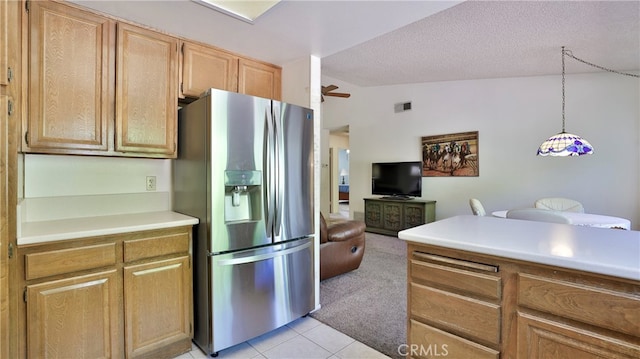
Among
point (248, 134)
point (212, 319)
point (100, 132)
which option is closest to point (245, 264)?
point (212, 319)

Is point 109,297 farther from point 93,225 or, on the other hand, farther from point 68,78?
point 68,78

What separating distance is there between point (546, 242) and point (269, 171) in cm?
164

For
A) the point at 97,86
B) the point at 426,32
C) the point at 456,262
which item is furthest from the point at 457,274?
A: the point at 426,32

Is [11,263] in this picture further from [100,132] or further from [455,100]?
[455,100]

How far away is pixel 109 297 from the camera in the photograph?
5.35ft

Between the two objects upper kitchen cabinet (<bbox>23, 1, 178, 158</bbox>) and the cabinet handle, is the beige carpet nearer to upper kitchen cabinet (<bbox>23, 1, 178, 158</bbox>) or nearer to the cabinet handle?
the cabinet handle

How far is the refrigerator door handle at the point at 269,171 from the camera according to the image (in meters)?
2.06

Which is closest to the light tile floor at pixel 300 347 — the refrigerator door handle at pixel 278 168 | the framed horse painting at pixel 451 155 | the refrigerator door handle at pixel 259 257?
the refrigerator door handle at pixel 259 257

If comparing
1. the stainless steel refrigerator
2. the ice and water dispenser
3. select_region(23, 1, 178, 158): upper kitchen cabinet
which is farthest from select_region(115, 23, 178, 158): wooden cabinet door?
the ice and water dispenser

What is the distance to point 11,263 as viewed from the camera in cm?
136

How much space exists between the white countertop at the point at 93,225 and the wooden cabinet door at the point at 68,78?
1.51 feet

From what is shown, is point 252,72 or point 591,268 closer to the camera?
point 591,268

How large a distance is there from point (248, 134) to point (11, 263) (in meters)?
1.35

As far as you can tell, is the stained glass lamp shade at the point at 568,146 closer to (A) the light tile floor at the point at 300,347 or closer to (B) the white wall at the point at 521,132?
(B) the white wall at the point at 521,132
